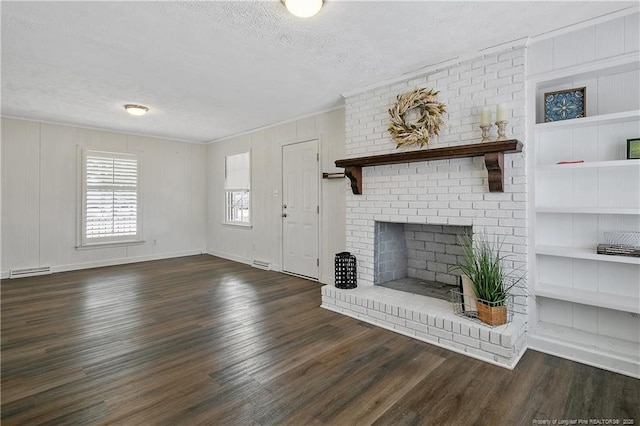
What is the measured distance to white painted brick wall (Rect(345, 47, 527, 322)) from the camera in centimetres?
276

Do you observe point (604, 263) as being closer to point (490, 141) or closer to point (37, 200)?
point (490, 141)

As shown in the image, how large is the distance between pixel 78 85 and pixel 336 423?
14.0ft

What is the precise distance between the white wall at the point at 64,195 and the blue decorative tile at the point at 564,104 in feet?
21.2

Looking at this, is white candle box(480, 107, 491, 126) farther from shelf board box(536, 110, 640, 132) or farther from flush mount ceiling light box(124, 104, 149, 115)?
flush mount ceiling light box(124, 104, 149, 115)

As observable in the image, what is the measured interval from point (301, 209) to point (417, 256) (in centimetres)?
193

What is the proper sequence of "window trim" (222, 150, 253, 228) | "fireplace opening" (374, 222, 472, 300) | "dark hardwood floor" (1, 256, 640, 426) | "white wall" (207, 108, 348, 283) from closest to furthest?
1. "dark hardwood floor" (1, 256, 640, 426)
2. "fireplace opening" (374, 222, 472, 300)
3. "white wall" (207, 108, 348, 283)
4. "window trim" (222, 150, 253, 228)

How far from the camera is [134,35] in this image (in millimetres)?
2611

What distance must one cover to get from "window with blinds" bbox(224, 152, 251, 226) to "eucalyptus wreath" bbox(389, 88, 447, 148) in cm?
347

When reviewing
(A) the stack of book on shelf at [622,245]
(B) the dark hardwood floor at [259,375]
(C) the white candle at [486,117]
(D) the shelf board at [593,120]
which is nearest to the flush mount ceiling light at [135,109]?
(B) the dark hardwood floor at [259,375]

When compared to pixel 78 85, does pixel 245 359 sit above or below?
below

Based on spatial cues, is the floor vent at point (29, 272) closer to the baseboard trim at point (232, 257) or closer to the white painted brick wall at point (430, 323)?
the baseboard trim at point (232, 257)

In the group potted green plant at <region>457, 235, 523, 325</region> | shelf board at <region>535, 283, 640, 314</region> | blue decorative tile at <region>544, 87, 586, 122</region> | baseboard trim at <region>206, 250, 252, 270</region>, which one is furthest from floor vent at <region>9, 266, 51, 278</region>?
blue decorative tile at <region>544, 87, 586, 122</region>

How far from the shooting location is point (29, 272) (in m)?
5.26

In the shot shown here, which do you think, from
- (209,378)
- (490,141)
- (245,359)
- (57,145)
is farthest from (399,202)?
(57,145)
